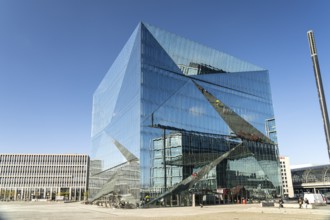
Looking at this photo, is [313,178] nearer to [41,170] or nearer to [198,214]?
[198,214]

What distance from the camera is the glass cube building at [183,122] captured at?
51.5 meters

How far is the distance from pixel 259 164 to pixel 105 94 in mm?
45410

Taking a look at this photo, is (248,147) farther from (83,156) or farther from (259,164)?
(83,156)

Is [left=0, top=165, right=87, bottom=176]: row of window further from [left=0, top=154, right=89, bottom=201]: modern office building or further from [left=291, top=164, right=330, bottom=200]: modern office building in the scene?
[left=291, top=164, right=330, bottom=200]: modern office building

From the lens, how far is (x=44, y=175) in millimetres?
167125

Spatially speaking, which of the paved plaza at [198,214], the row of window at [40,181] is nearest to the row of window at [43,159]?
the row of window at [40,181]

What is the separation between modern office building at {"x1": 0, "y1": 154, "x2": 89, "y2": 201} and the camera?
163500 mm

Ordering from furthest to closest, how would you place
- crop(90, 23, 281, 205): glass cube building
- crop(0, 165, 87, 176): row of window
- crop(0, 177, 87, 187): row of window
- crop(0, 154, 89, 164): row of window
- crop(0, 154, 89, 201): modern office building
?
crop(0, 154, 89, 164): row of window → crop(0, 165, 87, 176): row of window → crop(0, 177, 87, 187): row of window → crop(0, 154, 89, 201): modern office building → crop(90, 23, 281, 205): glass cube building

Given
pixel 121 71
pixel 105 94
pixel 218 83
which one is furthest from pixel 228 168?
pixel 105 94

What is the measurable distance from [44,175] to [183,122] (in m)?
136

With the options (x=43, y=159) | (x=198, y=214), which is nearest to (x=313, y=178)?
(x=198, y=214)

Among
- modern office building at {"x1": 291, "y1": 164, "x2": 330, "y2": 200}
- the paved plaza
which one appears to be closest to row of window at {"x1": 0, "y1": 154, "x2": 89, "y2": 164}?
modern office building at {"x1": 291, "y1": 164, "x2": 330, "y2": 200}

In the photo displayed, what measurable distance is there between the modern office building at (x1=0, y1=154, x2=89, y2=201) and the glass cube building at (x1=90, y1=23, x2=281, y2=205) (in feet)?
320

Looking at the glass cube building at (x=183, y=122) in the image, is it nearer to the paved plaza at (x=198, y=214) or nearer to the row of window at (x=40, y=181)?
the paved plaza at (x=198, y=214)
